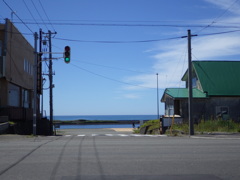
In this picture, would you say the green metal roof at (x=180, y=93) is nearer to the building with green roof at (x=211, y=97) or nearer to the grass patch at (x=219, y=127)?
the building with green roof at (x=211, y=97)

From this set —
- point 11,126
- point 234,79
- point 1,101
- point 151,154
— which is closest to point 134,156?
point 151,154

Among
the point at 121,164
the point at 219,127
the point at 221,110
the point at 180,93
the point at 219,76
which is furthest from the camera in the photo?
the point at 219,76

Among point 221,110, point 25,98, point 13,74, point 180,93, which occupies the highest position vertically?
point 13,74

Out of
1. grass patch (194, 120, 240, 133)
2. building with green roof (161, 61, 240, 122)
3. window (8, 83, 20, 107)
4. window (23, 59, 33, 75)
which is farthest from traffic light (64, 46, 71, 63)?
window (23, 59, 33, 75)

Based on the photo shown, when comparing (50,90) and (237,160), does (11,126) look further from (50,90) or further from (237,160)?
(237,160)

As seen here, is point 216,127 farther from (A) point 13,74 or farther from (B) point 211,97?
(A) point 13,74

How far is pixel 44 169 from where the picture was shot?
30.8ft

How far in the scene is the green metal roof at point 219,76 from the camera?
35.4 m

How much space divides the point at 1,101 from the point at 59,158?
2151 cm

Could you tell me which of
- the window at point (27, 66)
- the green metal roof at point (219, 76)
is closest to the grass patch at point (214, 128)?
the green metal roof at point (219, 76)

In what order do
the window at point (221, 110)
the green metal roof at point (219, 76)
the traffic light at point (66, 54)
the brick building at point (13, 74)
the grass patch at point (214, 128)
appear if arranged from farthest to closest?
the green metal roof at point (219, 76)
the window at point (221, 110)
the brick building at point (13, 74)
the grass patch at point (214, 128)
the traffic light at point (66, 54)

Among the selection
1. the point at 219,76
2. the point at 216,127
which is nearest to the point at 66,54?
the point at 216,127

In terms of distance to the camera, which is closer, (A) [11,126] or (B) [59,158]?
(B) [59,158]

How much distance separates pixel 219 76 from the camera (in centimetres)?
3728
